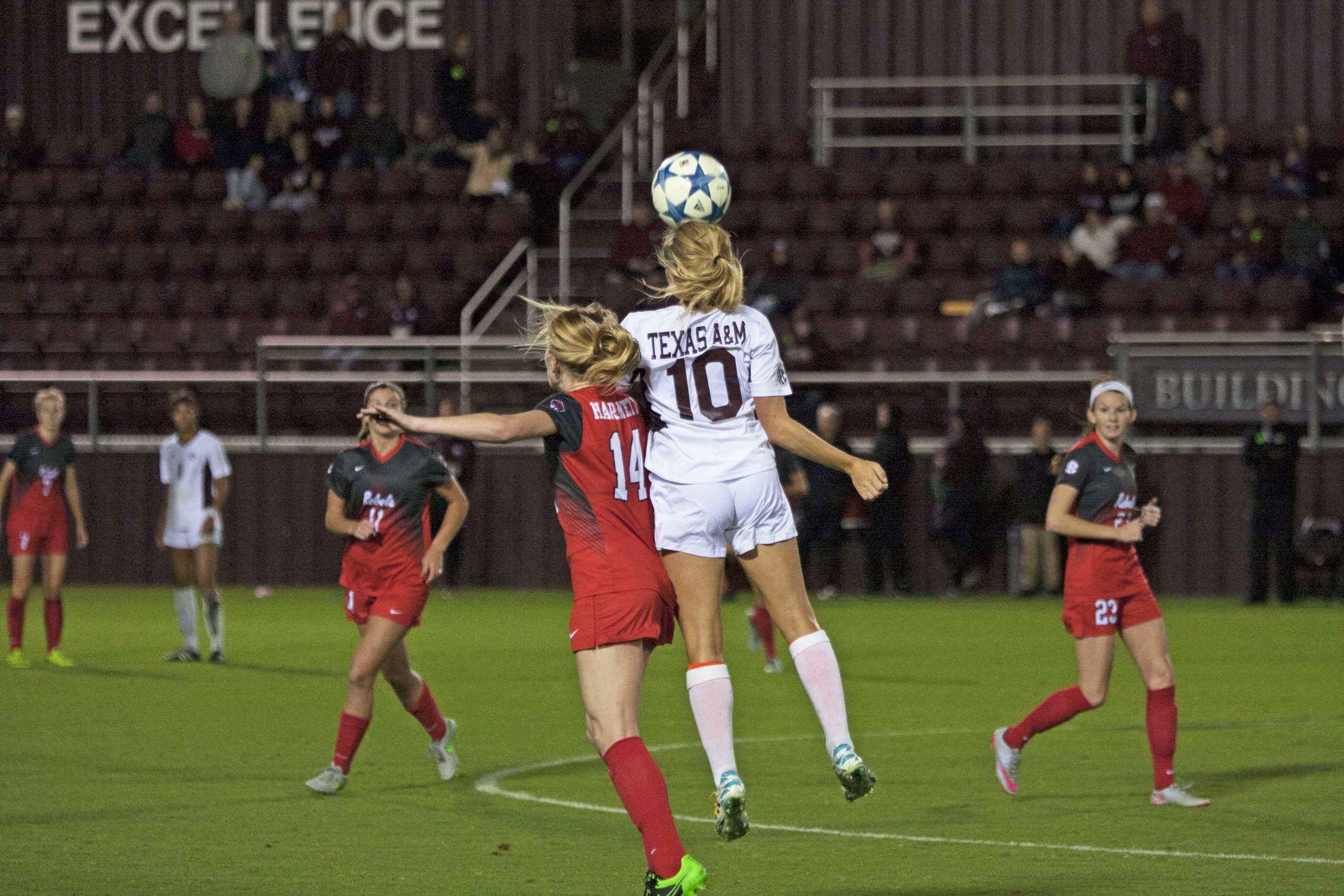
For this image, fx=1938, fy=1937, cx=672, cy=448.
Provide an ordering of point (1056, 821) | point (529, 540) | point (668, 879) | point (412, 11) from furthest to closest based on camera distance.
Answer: point (412, 11), point (529, 540), point (1056, 821), point (668, 879)

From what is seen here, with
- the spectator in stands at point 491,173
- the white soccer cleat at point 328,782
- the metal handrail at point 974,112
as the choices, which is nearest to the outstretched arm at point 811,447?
the white soccer cleat at point 328,782

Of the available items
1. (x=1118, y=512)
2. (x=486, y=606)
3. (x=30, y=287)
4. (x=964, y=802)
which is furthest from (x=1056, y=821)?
(x=30, y=287)

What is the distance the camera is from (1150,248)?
22891 millimetres

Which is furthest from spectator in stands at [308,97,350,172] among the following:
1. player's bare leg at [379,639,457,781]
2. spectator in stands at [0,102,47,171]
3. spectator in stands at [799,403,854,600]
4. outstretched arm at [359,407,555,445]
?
outstretched arm at [359,407,555,445]

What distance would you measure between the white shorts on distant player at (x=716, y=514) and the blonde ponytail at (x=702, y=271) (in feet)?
2.06

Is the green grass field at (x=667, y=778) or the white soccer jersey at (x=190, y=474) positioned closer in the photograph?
the green grass field at (x=667, y=778)

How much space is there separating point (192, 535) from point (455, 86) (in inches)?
505

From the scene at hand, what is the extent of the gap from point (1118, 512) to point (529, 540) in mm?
14513

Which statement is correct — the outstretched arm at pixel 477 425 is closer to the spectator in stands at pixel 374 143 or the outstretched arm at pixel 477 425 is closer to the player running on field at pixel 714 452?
the player running on field at pixel 714 452

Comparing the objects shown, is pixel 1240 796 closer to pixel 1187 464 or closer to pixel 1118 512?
pixel 1118 512

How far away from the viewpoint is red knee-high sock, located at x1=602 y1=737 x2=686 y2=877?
593 centimetres

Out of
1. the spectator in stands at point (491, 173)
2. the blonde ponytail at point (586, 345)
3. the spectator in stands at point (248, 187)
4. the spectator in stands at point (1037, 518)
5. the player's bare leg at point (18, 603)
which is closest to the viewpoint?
the blonde ponytail at point (586, 345)

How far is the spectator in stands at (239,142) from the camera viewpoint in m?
27.2

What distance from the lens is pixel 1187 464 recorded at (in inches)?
846
